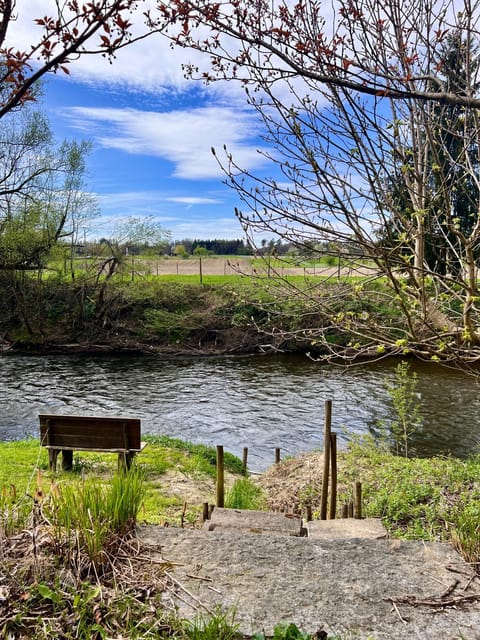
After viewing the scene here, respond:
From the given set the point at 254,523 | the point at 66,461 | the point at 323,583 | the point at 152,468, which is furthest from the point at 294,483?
the point at 323,583

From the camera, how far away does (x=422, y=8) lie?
3172 millimetres

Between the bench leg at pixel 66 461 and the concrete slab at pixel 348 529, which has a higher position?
the concrete slab at pixel 348 529

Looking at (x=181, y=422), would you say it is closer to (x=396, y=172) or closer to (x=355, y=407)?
(x=355, y=407)

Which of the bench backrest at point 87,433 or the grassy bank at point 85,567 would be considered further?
the bench backrest at point 87,433

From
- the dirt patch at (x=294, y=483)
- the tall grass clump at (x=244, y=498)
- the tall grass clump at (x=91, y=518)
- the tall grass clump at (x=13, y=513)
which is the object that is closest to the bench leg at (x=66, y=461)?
the tall grass clump at (x=244, y=498)

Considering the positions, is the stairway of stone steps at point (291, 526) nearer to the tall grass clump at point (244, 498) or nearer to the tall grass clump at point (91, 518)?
the tall grass clump at point (91, 518)

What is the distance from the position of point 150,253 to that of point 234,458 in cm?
1677

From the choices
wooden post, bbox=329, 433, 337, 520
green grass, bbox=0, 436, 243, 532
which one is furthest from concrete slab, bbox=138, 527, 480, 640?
green grass, bbox=0, 436, 243, 532

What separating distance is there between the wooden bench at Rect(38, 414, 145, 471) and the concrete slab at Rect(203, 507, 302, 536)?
335 cm

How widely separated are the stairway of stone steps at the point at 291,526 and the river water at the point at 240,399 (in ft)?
17.6

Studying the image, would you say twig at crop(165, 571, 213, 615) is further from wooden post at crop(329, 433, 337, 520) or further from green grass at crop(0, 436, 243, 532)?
green grass at crop(0, 436, 243, 532)

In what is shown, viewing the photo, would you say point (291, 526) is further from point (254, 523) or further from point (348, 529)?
point (348, 529)

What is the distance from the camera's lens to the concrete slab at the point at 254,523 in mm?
3504

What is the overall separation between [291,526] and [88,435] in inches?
180
